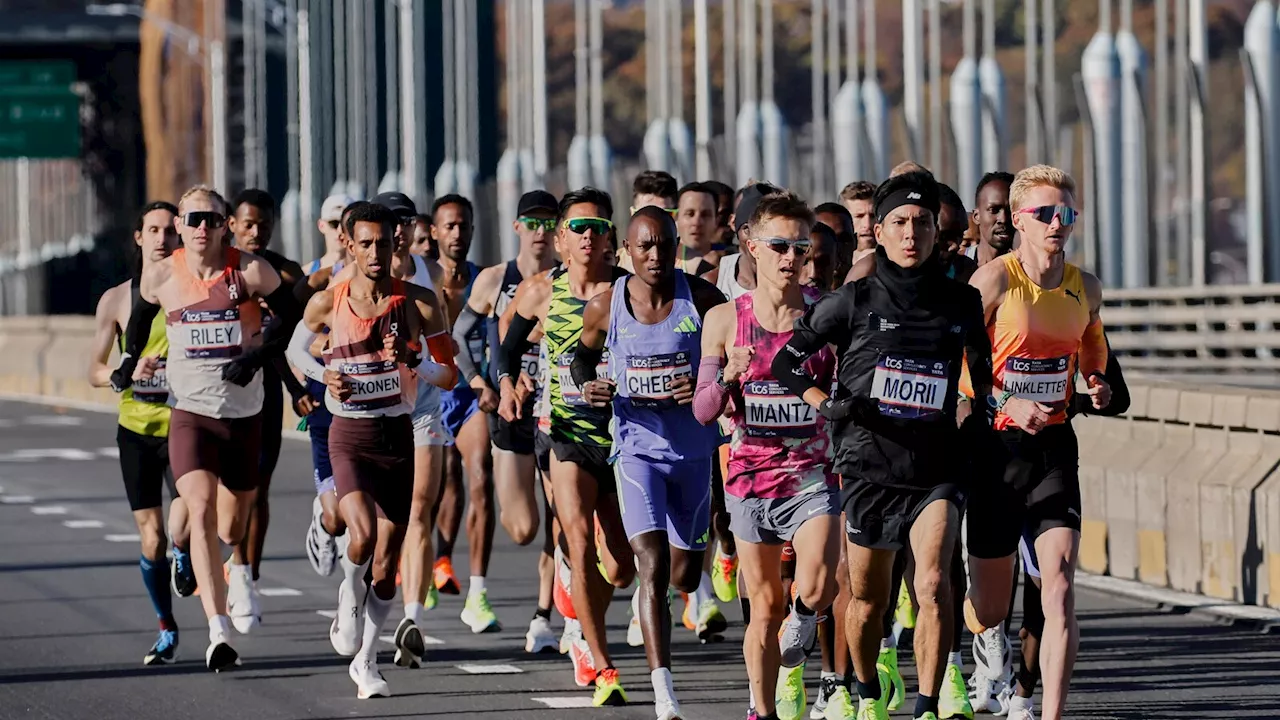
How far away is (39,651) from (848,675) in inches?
171

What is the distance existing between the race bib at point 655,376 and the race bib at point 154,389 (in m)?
2.93

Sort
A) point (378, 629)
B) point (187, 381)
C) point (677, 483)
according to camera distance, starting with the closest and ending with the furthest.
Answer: point (677, 483) < point (378, 629) < point (187, 381)

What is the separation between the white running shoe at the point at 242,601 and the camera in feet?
41.0

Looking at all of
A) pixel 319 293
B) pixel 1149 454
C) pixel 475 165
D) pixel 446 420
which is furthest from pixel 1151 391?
pixel 475 165

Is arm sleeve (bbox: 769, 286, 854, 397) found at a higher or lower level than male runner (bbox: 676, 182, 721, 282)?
lower

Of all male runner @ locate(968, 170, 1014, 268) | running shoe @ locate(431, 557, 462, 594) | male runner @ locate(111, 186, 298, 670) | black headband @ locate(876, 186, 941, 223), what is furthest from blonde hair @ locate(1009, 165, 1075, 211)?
running shoe @ locate(431, 557, 462, 594)

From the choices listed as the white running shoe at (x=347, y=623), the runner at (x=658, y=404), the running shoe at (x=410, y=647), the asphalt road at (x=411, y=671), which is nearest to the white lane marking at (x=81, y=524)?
the asphalt road at (x=411, y=671)

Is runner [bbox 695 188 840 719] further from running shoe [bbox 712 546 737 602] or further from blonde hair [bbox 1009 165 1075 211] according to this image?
running shoe [bbox 712 546 737 602]

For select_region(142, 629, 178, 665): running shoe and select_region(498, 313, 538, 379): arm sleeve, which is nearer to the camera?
select_region(498, 313, 538, 379): arm sleeve

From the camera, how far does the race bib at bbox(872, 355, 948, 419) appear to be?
8.97 metres

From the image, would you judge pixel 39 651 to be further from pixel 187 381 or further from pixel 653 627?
pixel 653 627

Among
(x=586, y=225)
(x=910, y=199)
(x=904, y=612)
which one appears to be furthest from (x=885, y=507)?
(x=904, y=612)

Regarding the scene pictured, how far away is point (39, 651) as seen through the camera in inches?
493

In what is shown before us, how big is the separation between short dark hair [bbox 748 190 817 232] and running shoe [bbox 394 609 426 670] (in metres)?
2.91
